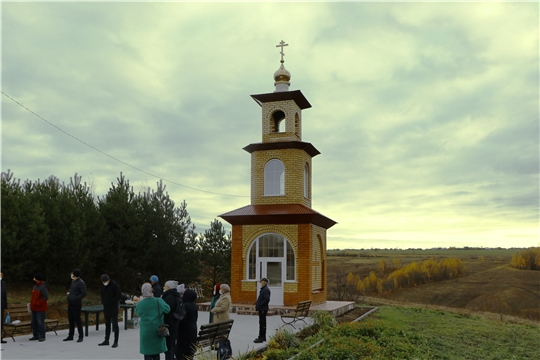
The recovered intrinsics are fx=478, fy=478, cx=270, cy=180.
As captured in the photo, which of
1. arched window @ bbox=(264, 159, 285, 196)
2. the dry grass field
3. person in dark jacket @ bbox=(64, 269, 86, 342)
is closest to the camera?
person in dark jacket @ bbox=(64, 269, 86, 342)

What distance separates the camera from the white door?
1939 cm

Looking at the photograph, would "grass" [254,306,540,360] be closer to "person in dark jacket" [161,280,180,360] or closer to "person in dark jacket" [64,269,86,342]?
"person in dark jacket" [161,280,180,360]

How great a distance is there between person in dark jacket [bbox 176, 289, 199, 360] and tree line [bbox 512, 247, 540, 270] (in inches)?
2284

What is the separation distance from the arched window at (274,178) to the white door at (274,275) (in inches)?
119

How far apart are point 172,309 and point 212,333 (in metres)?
1.07

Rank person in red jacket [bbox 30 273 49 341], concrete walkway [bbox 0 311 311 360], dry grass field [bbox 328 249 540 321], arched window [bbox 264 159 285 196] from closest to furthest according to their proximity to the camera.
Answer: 1. concrete walkway [bbox 0 311 311 360]
2. person in red jacket [bbox 30 273 49 341]
3. arched window [bbox 264 159 285 196]
4. dry grass field [bbox 328 249 540 321]

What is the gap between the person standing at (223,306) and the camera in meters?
9.69

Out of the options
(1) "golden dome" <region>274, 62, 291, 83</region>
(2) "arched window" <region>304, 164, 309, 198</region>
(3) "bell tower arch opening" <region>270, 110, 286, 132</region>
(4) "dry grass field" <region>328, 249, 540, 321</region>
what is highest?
(1) "golden dome" <region>274, 62, 291, 83</region>

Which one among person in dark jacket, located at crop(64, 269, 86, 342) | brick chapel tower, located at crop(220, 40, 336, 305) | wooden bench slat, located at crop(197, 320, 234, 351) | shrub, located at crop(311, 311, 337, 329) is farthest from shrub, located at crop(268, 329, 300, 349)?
brick chapel tower, located at crop(220, 40, 336, 305)

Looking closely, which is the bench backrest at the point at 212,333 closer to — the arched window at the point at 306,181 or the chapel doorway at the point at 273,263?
the chapel doorway at the point at 273,263

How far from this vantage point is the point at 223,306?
31.8 ft

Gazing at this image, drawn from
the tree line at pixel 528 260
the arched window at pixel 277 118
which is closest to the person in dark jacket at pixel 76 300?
the arched window at pixel 277 118

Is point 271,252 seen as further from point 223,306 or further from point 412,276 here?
point 412,276

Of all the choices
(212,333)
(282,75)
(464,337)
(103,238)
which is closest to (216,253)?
(103,238)
